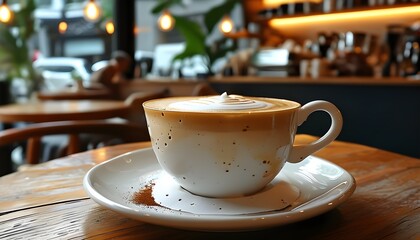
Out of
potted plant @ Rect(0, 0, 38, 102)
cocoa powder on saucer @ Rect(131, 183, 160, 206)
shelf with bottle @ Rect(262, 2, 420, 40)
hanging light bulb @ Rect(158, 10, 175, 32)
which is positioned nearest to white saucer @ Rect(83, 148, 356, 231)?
cocoa powder on saucer @ Rect(131, 183, 160, 206)

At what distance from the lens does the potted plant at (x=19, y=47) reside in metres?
4.48

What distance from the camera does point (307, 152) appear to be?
0.58 m

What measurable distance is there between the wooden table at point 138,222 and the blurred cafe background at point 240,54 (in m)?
1.74

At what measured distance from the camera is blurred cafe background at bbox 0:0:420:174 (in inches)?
115

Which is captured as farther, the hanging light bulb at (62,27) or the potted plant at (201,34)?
the hanging light bulb at (62,27)

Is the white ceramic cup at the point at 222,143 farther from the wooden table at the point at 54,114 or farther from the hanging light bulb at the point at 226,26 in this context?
the hanging light bulb at the point at 226,26

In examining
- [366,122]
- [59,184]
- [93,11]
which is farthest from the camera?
[93,11]

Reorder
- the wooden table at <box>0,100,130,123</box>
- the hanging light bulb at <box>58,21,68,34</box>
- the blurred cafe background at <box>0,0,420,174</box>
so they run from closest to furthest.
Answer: the wooden table at <box>0,100,130,123</box>
the blurred cafe background at <box>0,0,420,174</box>
the hanging light bulb at <box>58,21,68,34</box>

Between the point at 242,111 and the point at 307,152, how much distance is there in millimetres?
146

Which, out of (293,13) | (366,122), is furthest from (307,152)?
(293,13)

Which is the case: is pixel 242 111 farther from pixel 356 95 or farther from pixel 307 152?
pixel 356 95

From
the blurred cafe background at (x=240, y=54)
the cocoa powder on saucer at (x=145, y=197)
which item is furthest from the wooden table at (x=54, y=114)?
the cocoa powder on saucer at (x=145, y=197)

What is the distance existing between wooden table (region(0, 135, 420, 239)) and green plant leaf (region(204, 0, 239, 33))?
3709 mm

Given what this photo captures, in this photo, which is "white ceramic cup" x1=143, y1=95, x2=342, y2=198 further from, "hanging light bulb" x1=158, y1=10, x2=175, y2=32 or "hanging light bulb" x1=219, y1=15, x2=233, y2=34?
"hanging light bulb" x1=158, y1=10, x2=175, y2=32
